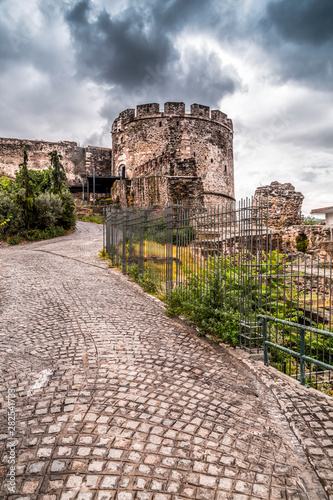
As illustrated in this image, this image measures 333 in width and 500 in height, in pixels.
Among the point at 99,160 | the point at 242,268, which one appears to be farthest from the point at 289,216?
the point at 99,160

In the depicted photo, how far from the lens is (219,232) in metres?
5.09

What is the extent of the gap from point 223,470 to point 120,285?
6392 millimetres

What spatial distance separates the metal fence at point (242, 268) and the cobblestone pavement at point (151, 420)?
653 mm

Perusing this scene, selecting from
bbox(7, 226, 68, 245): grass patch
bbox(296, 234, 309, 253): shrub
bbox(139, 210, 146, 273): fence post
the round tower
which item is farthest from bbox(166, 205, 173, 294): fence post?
the round tower

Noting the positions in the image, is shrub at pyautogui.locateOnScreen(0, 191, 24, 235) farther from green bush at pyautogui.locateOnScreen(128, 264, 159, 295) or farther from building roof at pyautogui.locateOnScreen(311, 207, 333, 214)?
building roof at pyautogui.locateOnScreen(311, 207, 333, 214)

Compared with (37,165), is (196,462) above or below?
below

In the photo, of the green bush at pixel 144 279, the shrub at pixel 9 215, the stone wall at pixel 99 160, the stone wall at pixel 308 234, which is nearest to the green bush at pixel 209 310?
the green bush at pixel 144 279

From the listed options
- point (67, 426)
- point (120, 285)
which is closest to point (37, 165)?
point (120, 285)

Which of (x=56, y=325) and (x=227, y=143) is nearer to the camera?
(x=56, y=325)

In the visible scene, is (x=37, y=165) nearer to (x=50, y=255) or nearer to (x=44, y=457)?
(x=50, y=255)

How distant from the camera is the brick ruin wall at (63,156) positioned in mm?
37812

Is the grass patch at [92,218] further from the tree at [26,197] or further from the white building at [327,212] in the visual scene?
the white building at [327,212]

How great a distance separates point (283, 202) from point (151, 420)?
14672 mm

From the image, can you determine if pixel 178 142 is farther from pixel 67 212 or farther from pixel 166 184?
pixel 166 184
